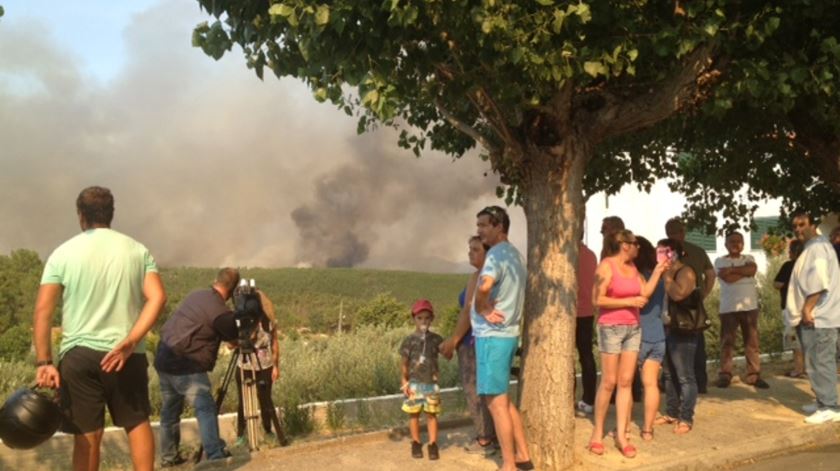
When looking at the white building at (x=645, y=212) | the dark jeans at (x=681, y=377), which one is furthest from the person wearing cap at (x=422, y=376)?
the white building at (x=645, y=212)

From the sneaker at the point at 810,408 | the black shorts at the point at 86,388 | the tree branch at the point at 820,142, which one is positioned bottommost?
the sneaker at the point at 810,408

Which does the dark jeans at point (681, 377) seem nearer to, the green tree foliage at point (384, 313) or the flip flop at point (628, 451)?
the flip flop at point (628, 451)

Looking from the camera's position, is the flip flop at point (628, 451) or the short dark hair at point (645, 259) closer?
the flip flop at point (628, 451)

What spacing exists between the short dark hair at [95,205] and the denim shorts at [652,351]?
4507 millimetres

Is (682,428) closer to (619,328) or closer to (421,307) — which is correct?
(619,328)

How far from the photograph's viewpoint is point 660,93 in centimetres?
795

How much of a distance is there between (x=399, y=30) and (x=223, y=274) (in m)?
2.62

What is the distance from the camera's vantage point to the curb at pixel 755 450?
311 inches

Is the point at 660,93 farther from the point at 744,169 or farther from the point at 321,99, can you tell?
the point at 744,169

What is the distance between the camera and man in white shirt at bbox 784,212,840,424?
9.33m

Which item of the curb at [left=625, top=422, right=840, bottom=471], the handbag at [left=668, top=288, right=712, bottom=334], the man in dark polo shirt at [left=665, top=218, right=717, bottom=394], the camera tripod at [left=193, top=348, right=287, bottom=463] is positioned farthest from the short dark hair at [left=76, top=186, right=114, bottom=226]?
the man in dark polo shirt at [left=665, top=218, right=717, bottom=394]

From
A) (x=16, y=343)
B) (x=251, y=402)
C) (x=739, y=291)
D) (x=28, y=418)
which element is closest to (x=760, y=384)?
(x=739, y=291)

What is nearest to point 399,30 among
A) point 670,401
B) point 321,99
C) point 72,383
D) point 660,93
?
point 321,99

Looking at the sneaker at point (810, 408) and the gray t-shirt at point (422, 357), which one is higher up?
the gray t-shirt at point (422, 357)
